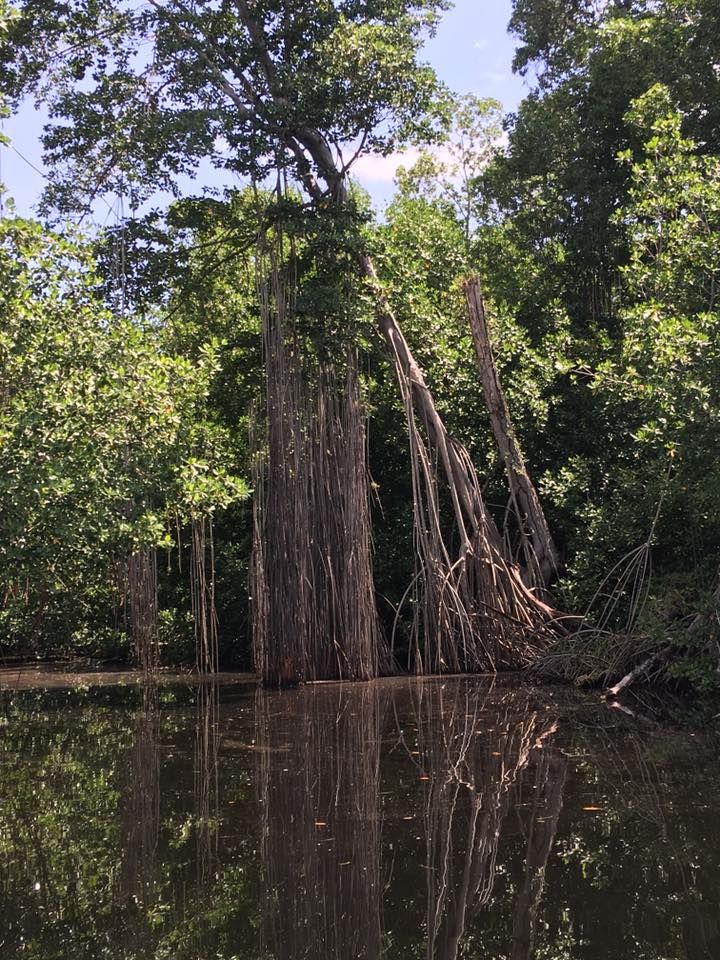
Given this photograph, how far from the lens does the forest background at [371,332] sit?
326 inches

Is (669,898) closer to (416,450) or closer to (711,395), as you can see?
(711,395)

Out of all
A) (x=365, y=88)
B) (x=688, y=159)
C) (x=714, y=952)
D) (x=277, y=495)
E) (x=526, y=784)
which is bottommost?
(x=714, y=952)

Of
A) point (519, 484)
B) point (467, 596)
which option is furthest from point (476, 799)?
point (519, 484)

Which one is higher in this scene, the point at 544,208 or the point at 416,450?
the point at 544,208

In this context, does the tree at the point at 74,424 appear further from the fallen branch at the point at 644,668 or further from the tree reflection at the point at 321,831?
the fallen branch at the point at 644,668

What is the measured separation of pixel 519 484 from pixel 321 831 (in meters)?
7.80

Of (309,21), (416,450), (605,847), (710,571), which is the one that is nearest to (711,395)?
(710,571)

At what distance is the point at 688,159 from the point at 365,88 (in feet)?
12.2

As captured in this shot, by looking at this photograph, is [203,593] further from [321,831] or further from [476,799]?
[321,831]

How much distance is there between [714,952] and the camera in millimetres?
3375

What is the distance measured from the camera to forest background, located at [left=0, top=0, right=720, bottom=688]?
326 inches

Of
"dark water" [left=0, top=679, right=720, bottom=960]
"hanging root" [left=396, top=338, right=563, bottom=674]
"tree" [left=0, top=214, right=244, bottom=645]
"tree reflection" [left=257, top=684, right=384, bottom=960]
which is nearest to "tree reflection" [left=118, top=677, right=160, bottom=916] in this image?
"dark water" [left=0, top=679, right=720, bottom=960]

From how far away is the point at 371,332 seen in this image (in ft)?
39.5

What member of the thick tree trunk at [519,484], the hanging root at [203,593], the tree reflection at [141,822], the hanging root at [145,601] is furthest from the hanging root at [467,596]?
the tree reflection at [141,822]
